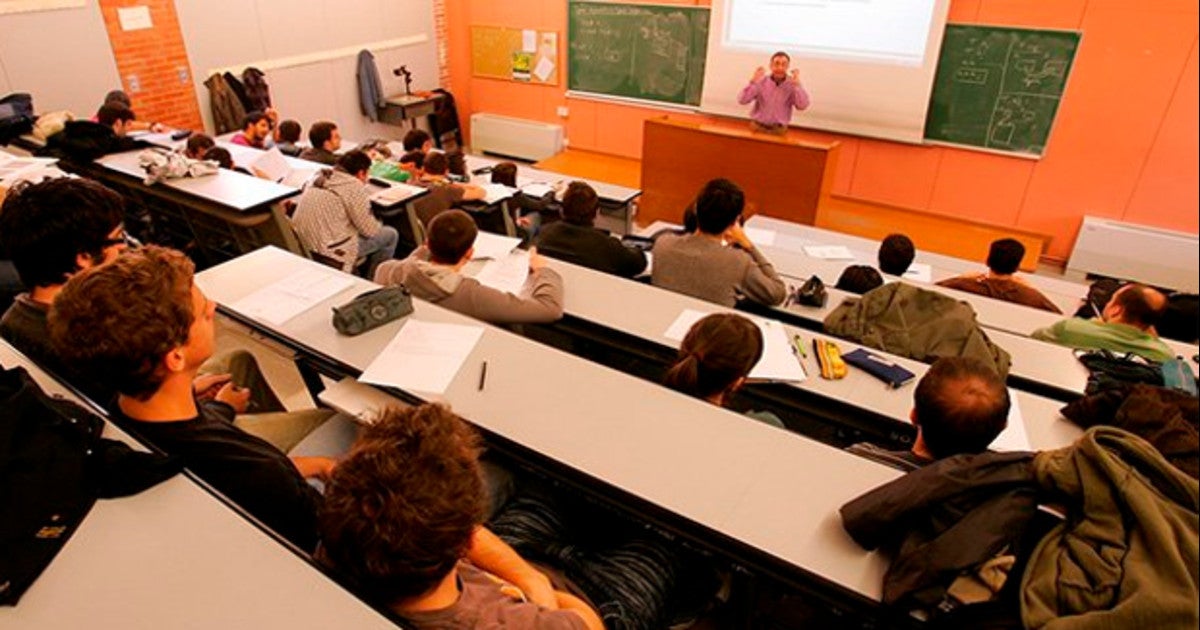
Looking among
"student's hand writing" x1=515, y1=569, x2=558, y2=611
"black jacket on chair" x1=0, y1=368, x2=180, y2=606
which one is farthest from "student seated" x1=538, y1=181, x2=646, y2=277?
"black jacket on chair" x1=0, y1=368, x2=180, y2=606

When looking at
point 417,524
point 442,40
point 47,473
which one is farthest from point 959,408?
point 442,40

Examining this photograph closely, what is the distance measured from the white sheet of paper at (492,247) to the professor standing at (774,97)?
3774 mm

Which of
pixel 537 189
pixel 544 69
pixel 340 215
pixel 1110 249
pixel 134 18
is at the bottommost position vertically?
pixel 1110 249

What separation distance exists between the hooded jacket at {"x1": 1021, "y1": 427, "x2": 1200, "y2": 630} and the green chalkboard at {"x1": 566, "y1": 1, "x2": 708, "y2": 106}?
20.2ft

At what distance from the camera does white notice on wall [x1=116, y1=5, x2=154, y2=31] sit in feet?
17.7

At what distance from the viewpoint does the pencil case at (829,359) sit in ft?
7.00

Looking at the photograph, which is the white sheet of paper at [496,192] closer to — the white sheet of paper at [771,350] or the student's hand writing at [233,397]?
the white sheet of paper at [771,350]

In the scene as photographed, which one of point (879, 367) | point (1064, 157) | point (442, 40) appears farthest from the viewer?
point (442, 40)

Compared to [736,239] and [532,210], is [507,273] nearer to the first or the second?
[736,239]

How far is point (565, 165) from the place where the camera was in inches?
291

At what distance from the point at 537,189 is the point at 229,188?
6.66ft

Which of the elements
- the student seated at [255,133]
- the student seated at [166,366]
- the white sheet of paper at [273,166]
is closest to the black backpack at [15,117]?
the student seated at [255,133]

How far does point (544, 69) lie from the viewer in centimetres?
775

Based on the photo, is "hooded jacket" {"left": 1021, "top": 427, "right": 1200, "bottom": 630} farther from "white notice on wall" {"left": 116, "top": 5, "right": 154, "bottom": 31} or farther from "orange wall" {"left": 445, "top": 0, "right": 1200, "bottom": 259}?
"white notice on wall" {"left": 116, "top": 5, "right": 154, "bottom": 31}
